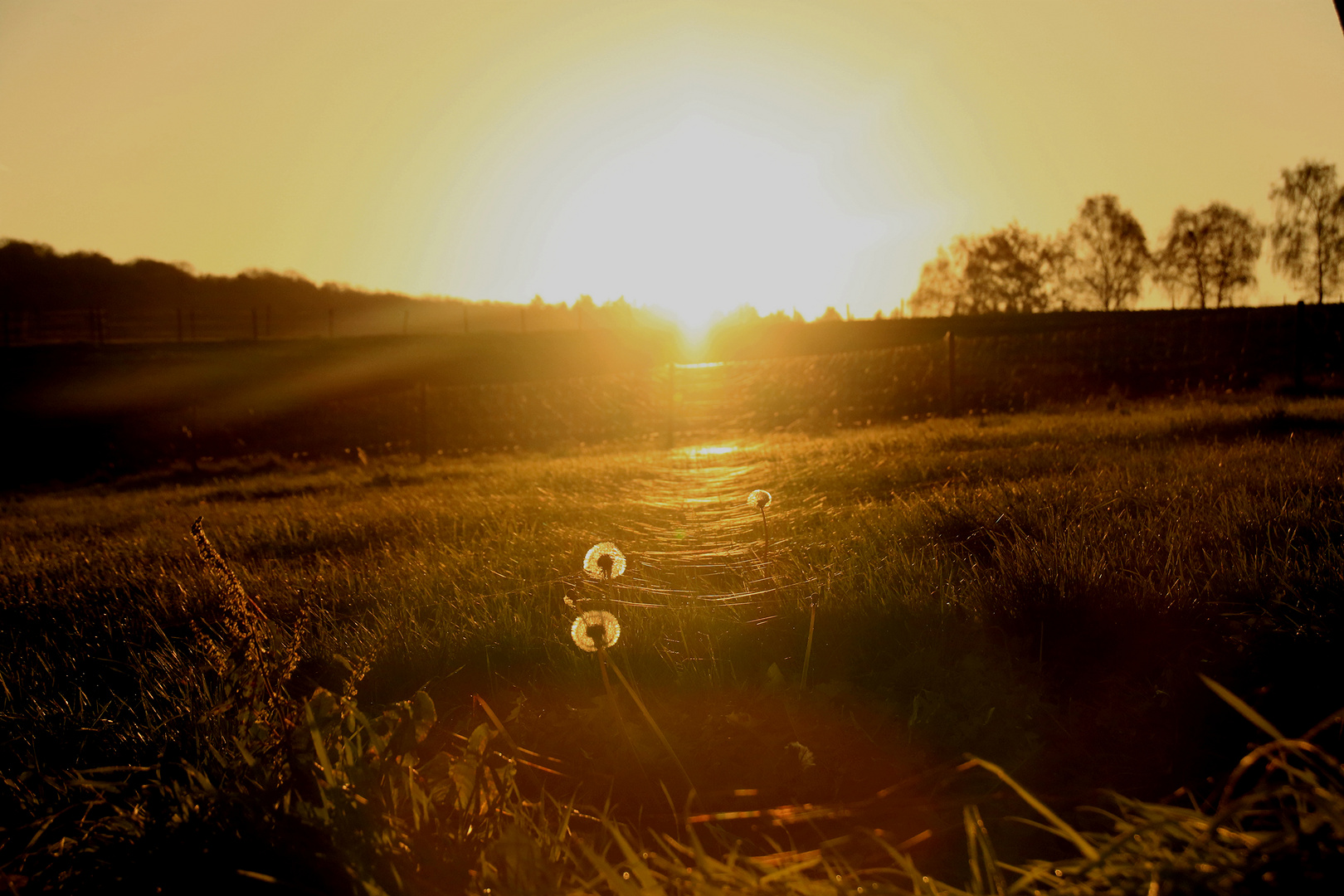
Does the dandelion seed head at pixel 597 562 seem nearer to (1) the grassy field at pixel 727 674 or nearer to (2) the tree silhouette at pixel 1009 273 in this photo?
(1) the grassy field at pixel 727 674

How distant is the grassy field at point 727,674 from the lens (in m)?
1.68

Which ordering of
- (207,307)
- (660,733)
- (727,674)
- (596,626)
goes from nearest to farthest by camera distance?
(660,733) → (596,626) → (727,674) → (207,307)

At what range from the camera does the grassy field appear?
168cm

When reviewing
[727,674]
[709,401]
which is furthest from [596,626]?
[709,401]

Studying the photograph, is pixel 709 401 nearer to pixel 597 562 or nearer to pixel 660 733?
pixel 597 562

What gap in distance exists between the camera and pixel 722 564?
145 inches

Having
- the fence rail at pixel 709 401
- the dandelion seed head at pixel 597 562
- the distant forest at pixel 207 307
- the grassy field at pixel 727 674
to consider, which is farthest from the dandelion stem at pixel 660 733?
the distant forest at pixel 207 307

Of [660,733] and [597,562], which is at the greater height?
[597,562]

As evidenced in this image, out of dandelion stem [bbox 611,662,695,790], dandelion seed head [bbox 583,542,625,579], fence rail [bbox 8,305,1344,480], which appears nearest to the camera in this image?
dandelion stem [bbox 611,662,695,790]

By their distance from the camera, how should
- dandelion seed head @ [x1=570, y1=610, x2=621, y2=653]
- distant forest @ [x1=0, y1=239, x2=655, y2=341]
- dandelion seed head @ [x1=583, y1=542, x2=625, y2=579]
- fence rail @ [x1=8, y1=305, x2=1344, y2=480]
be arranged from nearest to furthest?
1. dandelion seed head @ [x1=570, y1=610, x2=621, y2=653]
2. dandelion seed head @ [x1=583, y1=542, x2=625, y2=579]
3. fence rail @ [x1=8, y1=305, x2=1344, y2=480]
4. distant forest @ [x1=0, y1=239, x2=655, y2=341]

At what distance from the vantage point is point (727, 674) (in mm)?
2525

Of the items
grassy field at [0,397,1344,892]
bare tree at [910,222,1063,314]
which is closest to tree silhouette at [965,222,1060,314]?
bare tree at [910,222,1063,314]

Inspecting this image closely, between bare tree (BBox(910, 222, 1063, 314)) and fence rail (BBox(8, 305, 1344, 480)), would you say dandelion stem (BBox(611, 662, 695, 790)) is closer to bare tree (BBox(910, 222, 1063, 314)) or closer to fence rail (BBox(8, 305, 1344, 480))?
fence rail (BBox(8, 305, 1344, 480))

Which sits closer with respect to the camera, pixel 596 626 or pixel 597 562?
pixel 596 626
